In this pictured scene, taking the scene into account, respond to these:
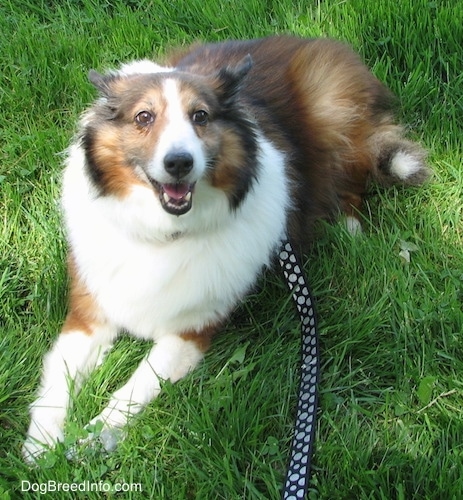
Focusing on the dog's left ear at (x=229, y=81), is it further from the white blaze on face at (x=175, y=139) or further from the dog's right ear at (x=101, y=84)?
the dog's right ear at (x=101, y=84)

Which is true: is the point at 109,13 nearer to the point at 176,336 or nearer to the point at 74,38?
the point at 74,38

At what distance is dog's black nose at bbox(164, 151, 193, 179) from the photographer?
227 centimetres

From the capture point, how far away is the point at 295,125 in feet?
10.8

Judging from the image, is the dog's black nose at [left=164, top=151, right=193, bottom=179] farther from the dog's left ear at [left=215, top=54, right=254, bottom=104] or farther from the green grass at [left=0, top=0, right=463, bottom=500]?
the green grass at [left=0, top=0, right=463, bottom=500]

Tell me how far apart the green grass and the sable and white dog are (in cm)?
12

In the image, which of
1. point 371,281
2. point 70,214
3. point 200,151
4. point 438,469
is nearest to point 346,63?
point 371,281

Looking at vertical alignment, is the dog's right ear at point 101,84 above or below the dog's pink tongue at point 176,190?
above

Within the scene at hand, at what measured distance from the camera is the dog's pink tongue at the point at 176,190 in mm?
2404

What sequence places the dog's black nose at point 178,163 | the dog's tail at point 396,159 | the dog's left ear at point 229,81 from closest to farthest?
1. the dog's black nose at point 178,163
2. the dog's left ear at point 229,81
3. the dog's tail at point 396,159

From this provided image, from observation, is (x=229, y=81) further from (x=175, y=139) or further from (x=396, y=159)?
(x=396, y=159)

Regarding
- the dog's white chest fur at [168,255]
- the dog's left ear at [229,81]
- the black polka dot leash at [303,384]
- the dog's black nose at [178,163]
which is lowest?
the black polka dot leash at [303,384]

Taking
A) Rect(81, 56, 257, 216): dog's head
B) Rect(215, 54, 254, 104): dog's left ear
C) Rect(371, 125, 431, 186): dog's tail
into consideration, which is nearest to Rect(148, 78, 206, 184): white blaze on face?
Rect(81, 56, 257, 216): dog's head

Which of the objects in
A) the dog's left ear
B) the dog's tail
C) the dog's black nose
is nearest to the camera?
the dog's black nose

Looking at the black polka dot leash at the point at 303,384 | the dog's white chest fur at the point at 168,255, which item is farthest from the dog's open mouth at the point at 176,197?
the black polka dot leash at the point at 303,384
